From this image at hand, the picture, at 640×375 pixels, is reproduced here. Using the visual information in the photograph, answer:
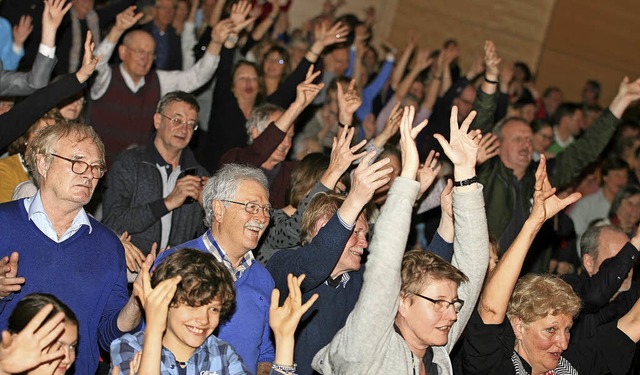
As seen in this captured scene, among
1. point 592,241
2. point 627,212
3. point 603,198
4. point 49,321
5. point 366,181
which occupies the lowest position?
point 603,198

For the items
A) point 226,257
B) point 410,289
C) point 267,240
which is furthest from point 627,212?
point 226,257

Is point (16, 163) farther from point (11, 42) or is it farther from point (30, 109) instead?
point (11, 42)

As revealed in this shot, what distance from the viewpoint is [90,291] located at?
3.30 m

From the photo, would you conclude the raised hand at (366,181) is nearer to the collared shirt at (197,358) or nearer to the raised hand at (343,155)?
the collared shirt at (197,358)

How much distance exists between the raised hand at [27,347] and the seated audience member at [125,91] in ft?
10.1

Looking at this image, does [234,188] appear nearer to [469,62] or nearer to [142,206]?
[142,206]

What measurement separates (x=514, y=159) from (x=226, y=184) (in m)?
2.56

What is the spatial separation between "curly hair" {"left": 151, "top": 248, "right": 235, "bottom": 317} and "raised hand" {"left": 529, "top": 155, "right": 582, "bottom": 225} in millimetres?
1203

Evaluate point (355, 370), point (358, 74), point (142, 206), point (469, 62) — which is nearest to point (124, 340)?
point (355, 370)

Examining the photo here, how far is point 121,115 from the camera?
227 inches

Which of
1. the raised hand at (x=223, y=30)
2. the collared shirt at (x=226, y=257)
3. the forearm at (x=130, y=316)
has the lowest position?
the forearm at (x=130, y=316)

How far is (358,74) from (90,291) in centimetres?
512

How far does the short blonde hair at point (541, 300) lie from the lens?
11.8 ft

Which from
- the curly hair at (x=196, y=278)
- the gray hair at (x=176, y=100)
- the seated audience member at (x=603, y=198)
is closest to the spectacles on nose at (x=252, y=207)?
the curly hair at (x=196, y=278)
